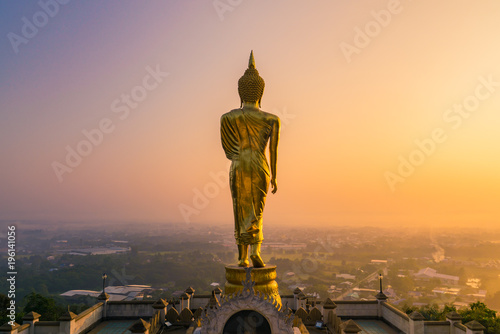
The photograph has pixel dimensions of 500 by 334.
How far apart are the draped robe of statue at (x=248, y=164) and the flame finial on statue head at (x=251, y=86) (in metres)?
0.39

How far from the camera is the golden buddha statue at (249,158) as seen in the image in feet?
33.5

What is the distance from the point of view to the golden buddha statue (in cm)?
1020

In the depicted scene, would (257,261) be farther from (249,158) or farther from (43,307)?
(43,307)

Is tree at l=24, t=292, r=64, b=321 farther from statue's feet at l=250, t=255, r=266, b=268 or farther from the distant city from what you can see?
statue's feet at l=250, t=255, r=266, b=268

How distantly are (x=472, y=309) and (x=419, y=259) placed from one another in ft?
67.5

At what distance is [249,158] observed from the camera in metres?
10.3

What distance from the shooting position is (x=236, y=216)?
10.4 meters

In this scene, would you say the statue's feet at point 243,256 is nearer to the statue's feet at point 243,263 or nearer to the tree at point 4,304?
the statue's feet at point 243,263

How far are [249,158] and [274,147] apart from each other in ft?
2.73

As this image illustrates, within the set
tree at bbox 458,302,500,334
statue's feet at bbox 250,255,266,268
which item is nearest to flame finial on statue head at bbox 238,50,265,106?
statue's feet at bbox 250,255,266,268

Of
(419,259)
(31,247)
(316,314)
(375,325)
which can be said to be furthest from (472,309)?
(31,247)

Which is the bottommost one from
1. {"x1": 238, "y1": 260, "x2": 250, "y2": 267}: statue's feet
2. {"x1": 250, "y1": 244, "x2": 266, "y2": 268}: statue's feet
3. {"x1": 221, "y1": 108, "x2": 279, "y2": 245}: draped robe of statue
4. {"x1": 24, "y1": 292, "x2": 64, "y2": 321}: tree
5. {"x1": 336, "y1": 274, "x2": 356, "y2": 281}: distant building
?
{"x1": 24, "y1": 292, "x2": 64, "y2": 321}: tree

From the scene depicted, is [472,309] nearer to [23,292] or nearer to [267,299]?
[267,299]

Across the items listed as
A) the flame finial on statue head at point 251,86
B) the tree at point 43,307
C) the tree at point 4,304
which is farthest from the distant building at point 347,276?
the tree at point 4,304
